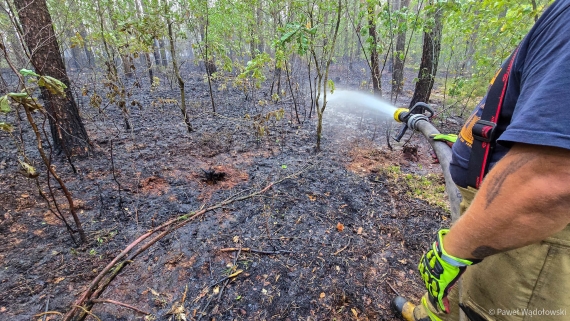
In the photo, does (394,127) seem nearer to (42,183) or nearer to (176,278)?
(176,278)

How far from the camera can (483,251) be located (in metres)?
0.89

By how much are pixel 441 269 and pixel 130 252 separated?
2672 mm

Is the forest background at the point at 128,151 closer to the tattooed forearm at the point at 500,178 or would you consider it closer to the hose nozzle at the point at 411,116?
the hose nozzle at the point at 411,116

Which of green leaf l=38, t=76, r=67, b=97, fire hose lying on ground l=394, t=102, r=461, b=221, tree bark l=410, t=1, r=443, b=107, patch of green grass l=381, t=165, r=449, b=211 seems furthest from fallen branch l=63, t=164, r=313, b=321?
tree bark l=410, t=1, r=443, b=107

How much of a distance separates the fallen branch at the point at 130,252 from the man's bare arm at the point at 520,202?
1982mm

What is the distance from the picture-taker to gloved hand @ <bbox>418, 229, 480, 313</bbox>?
1.00m

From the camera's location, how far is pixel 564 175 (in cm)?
69

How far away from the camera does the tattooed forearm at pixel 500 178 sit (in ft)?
2.48

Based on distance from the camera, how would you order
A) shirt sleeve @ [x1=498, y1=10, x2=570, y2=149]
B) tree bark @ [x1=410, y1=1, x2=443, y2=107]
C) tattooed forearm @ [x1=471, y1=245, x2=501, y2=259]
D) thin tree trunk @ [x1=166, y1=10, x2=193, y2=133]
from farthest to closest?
tree bark @ [x1=410, y1=1, x2=443, y2=107]
thin tree trunk @ [x1=166, y1=10, x2=193, y2=133]
tattooed forearm @ [x1=471, y1=245, x2=501, y2=259]
shirt sleeve @ [x1=498, y1=10, x2=570, y2=149]

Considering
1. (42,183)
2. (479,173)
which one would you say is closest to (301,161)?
(479,173)

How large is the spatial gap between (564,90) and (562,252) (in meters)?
0.73

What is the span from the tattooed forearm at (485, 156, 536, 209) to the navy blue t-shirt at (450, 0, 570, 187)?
0.24 ft

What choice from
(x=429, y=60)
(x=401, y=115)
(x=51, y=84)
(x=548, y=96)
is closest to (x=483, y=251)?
(x=548, y=96)

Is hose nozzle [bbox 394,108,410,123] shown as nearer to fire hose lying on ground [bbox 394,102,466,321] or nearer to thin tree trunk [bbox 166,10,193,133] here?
fire hose lying on ground [bbox 394,102,466,321]
